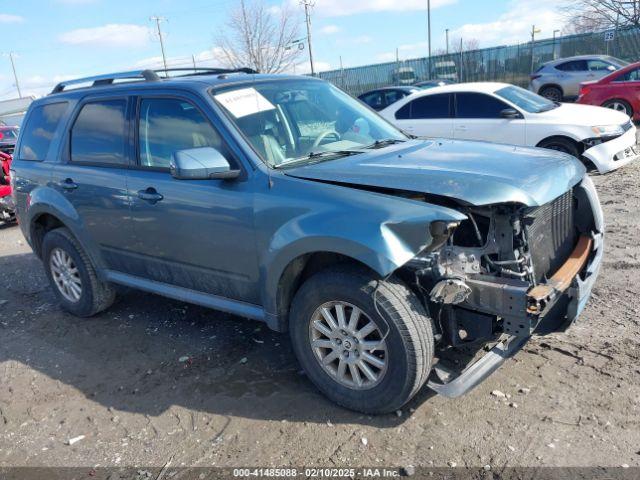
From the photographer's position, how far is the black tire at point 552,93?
1968 centimetres

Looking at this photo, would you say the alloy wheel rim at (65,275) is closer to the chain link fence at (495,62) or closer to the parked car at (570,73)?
the parked car at (570,73)

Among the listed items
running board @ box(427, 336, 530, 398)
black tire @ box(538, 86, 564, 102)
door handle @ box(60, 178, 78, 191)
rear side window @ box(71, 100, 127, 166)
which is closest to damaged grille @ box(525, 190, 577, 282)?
running board @ box(427, 336, 530, 398)

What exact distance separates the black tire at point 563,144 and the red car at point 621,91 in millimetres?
6180

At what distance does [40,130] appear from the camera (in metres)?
5.14

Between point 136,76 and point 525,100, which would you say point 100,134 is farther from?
point 525,100

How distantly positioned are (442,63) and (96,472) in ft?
99.8

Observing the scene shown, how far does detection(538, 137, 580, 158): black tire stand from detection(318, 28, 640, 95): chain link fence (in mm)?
15639

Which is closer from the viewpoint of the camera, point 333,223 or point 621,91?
point 333,223

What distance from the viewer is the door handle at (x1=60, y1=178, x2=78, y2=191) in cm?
461

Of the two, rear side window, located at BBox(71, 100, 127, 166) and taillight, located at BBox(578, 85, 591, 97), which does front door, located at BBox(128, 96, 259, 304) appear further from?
taillight, located at BBox(578, 85, 591, 97)

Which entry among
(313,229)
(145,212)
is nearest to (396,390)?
(313,229)

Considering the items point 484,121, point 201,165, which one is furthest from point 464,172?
point 484,121

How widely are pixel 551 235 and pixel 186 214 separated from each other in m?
2.41

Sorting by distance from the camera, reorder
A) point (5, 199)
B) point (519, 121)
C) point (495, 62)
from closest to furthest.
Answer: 1. point (519, 121)
2. point (5, 199)
3. point (495, 62)
